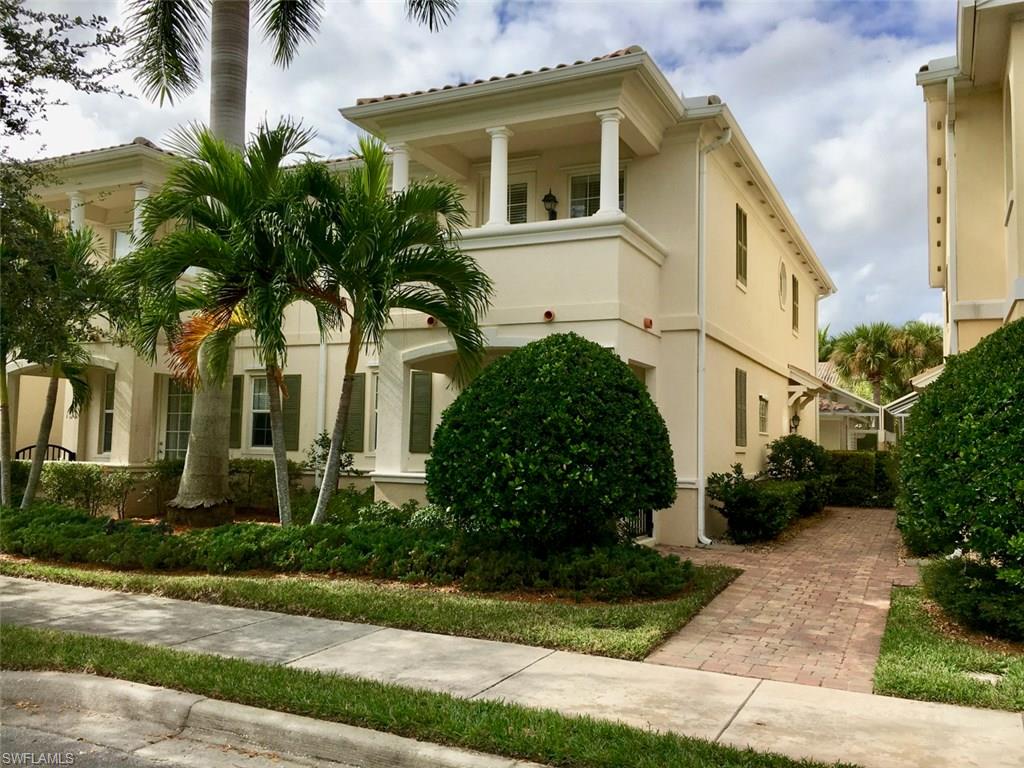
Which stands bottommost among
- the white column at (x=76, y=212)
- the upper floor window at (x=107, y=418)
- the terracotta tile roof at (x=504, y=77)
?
the upper floor window at (x=107, y=418)

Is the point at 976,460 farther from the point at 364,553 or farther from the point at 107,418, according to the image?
the point at 107,418

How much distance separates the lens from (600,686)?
19.1 feet

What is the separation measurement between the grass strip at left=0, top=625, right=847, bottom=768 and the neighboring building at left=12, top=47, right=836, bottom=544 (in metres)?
6.42

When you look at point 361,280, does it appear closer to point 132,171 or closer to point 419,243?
point 419,243

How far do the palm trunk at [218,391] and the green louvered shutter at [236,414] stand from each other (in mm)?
3031

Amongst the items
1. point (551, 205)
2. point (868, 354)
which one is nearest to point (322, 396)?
point (551, 205)

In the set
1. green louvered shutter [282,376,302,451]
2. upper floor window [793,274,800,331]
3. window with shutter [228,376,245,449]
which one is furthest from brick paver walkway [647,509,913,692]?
upper floor window [793,274,800,331]

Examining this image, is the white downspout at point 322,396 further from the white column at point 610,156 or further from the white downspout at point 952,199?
the white downspout at point 952,199

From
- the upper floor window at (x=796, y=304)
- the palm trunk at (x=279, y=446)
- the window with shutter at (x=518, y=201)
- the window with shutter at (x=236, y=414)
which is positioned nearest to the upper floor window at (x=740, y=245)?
the window with shutter at (x=518, y=201)

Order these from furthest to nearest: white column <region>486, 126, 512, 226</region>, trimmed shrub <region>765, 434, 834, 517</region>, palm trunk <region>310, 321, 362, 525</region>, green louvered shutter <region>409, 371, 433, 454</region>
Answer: trimmed shrub <region>765, 434, 834, 517</region> → green louvered shutter <region>409, 371, 433, 454</region> → white column <region>486, 126, 512, 226</region> → palm trunk <region>310, 321, 362, 525</region>

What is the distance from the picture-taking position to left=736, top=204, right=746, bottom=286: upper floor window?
15.5 m

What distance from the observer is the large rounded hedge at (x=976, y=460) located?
666cm

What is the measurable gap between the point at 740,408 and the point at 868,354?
1828cm

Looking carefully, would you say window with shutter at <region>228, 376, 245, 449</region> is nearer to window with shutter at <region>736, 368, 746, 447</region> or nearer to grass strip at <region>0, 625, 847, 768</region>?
window with shutter at <region>736, 368, 746, 447</region>
